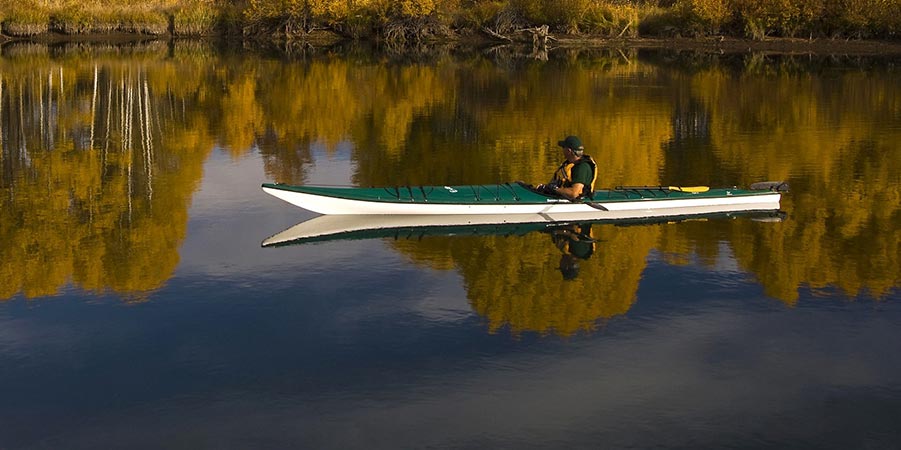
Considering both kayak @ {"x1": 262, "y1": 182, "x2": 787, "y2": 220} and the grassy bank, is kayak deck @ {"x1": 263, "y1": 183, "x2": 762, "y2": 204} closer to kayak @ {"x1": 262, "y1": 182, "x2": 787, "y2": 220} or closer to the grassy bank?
kayak @ {"x1": 262, "y1": 182, "x2": 787, "y2": 220}

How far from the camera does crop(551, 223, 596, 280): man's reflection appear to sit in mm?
16297

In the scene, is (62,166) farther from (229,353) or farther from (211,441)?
(211,441)

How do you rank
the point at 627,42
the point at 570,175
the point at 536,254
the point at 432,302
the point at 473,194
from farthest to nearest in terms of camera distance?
the point at 627,42
the point at 570,175
the point at 473,194
the point at 536,254
the point at 432,302

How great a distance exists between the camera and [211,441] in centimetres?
1012

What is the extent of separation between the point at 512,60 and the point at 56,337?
45403 mm

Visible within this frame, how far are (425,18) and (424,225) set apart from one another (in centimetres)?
5224

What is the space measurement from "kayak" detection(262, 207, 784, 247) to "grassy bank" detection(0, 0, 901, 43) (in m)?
47.4

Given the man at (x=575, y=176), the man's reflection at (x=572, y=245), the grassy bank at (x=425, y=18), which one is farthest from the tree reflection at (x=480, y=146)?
the grassy bank at (x=425, y=18)

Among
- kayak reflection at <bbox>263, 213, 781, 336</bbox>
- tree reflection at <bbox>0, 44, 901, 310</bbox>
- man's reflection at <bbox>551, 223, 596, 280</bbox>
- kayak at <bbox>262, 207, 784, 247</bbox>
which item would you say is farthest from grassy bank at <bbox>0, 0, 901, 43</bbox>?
man's reflection at <bbox>551, 223, 596, 280</bbox>

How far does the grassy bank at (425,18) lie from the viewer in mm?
Answer: 64000

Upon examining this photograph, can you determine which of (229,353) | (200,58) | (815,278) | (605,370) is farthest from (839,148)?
(200,58)

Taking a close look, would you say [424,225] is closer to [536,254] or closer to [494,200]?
[494,200]

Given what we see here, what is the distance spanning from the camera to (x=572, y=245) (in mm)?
17719

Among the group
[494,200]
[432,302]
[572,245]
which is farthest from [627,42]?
[432,302]
